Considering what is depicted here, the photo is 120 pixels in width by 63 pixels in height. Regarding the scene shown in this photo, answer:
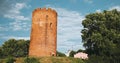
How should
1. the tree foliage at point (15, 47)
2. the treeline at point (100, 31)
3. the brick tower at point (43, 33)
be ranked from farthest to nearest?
the tree foliage at point (15, 47) → the treeline at point (100, 31) → the brick tower at point (43, 33)

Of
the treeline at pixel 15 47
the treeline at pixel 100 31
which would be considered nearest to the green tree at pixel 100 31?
the treeline at pixel 100 31

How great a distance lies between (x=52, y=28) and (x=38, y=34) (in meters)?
2.86

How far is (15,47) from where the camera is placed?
2618 inches

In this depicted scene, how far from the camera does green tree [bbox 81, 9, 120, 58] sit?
1842 inches

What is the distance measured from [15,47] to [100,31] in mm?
27944

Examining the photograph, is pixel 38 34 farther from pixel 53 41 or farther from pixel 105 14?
pixel 105 14

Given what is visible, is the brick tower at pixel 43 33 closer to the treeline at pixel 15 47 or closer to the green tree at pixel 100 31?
the green tree at pixel 100 31

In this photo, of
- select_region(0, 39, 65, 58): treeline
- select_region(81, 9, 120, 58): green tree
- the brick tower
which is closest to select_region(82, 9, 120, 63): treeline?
select_region(81, 9, 120, 58): green tree

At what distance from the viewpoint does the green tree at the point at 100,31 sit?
46781 millimetres

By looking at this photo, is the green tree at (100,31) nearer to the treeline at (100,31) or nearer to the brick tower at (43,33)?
the treeline at (100,31)

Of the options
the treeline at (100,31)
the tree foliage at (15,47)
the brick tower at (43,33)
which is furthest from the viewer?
the tree foliage at (15,47)

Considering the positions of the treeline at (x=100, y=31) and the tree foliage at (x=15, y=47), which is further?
the tree foliage at (x=15, y=47)

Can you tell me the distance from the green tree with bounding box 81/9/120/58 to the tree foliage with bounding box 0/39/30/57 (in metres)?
21.2

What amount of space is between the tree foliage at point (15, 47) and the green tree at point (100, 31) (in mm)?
21224
